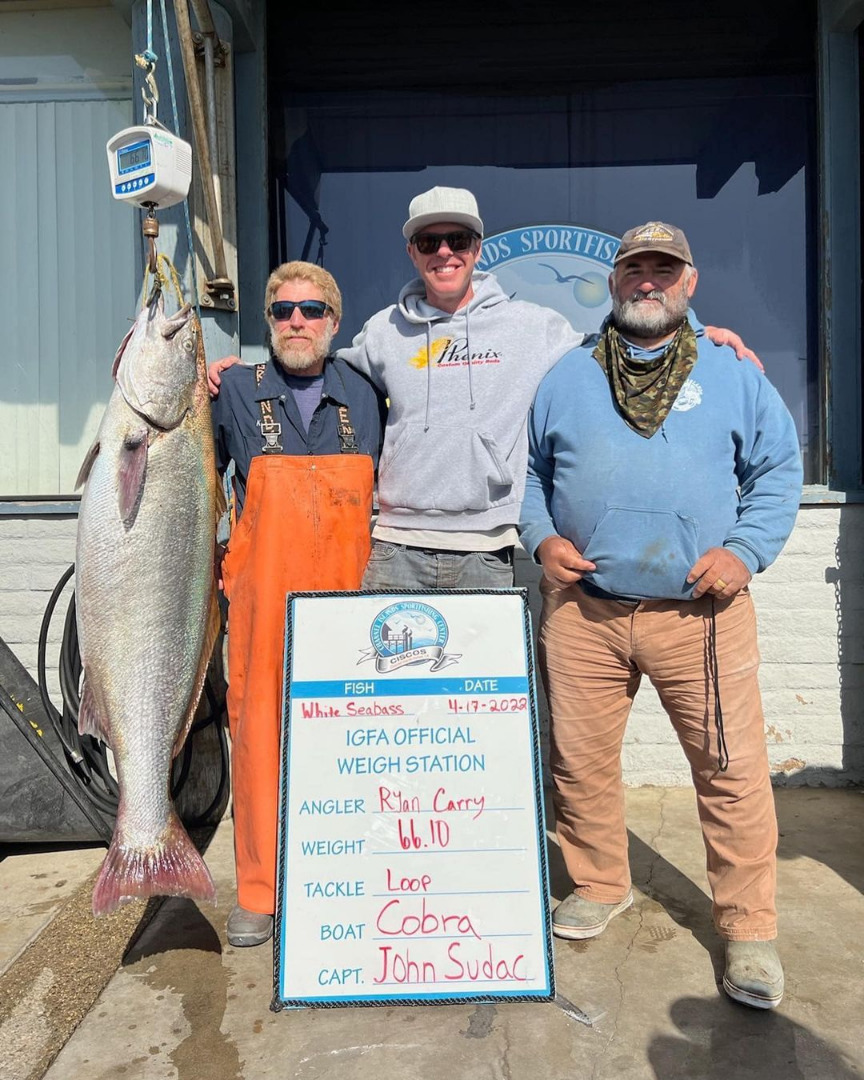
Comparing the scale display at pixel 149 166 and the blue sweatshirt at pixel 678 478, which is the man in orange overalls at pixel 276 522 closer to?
the scale display at pixel 149 166

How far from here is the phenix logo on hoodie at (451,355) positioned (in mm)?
3090

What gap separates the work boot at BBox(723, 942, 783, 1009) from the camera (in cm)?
267

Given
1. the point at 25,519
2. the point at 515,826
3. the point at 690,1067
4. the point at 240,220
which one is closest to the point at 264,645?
the point at 515,826

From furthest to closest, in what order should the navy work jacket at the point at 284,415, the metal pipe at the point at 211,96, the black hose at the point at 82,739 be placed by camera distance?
the metal pipe at the point at 211,96 < the black hose at the point at 82,739 < the navy work jacket at the point at 284,415

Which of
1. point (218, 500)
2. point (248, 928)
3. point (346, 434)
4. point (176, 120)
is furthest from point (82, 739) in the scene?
point (176, 120)

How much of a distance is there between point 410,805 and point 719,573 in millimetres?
1152

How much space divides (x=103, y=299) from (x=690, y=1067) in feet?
14.7

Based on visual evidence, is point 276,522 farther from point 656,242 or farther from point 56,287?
point 56,287

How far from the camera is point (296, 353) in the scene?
3.10 meters

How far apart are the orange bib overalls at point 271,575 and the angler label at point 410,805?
285mm

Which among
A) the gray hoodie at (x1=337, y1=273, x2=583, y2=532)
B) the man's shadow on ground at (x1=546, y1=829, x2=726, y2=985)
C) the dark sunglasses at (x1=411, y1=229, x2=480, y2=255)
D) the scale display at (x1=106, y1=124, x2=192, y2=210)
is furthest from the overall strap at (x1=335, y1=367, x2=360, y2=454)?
the man's shadow on ground at (x1=546, y1=829, x2=726, y2=985)

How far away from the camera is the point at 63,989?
2.90 m

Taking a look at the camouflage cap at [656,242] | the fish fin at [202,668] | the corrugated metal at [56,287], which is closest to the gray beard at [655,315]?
the camouflage cap at [656,242]

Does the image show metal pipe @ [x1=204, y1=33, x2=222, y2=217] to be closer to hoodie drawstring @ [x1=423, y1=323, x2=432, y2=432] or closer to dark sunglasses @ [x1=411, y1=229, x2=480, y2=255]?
dark sunglasses @ [x1=411, y1=229, x2=480, y2=255]
